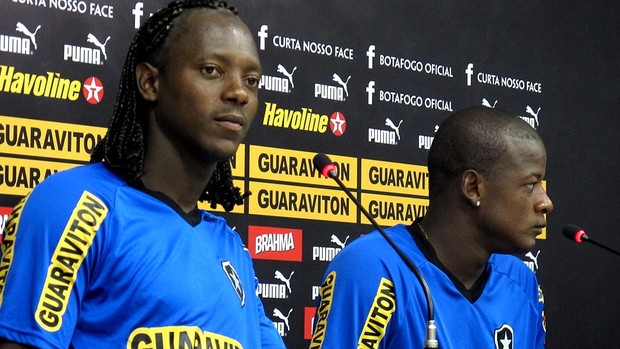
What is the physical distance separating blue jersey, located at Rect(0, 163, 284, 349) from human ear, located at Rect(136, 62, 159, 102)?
150 millimetres

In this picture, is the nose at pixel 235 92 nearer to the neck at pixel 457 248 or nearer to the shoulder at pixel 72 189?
the shoulder at pixel 72 189

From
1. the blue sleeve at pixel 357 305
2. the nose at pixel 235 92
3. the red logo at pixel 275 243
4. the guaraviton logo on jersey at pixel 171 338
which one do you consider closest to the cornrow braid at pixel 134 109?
the nose at pixel 235 92

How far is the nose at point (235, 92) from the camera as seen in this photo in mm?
1795

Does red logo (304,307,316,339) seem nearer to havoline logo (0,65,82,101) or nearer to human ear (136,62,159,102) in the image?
havoline logo (0,65,82,101)

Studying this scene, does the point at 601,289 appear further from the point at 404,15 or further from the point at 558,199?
the point at 404,15

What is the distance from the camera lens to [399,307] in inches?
98.4

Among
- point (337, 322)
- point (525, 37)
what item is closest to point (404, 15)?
point (525, 37)

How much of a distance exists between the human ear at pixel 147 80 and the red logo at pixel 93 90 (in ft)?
5.13

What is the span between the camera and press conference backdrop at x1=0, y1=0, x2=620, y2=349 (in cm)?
329

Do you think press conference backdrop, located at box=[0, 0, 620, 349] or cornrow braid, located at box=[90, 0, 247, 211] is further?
press conference backdrop, located at box=[0, 0, 620, 349]

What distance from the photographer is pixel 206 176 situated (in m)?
1.87

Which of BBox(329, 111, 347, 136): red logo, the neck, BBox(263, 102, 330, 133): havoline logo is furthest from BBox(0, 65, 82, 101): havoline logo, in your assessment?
the neck

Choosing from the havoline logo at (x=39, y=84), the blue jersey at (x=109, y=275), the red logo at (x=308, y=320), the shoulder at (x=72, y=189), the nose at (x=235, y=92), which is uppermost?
the havoline logo at (x=39, y=84)

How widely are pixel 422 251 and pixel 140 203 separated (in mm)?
1100
